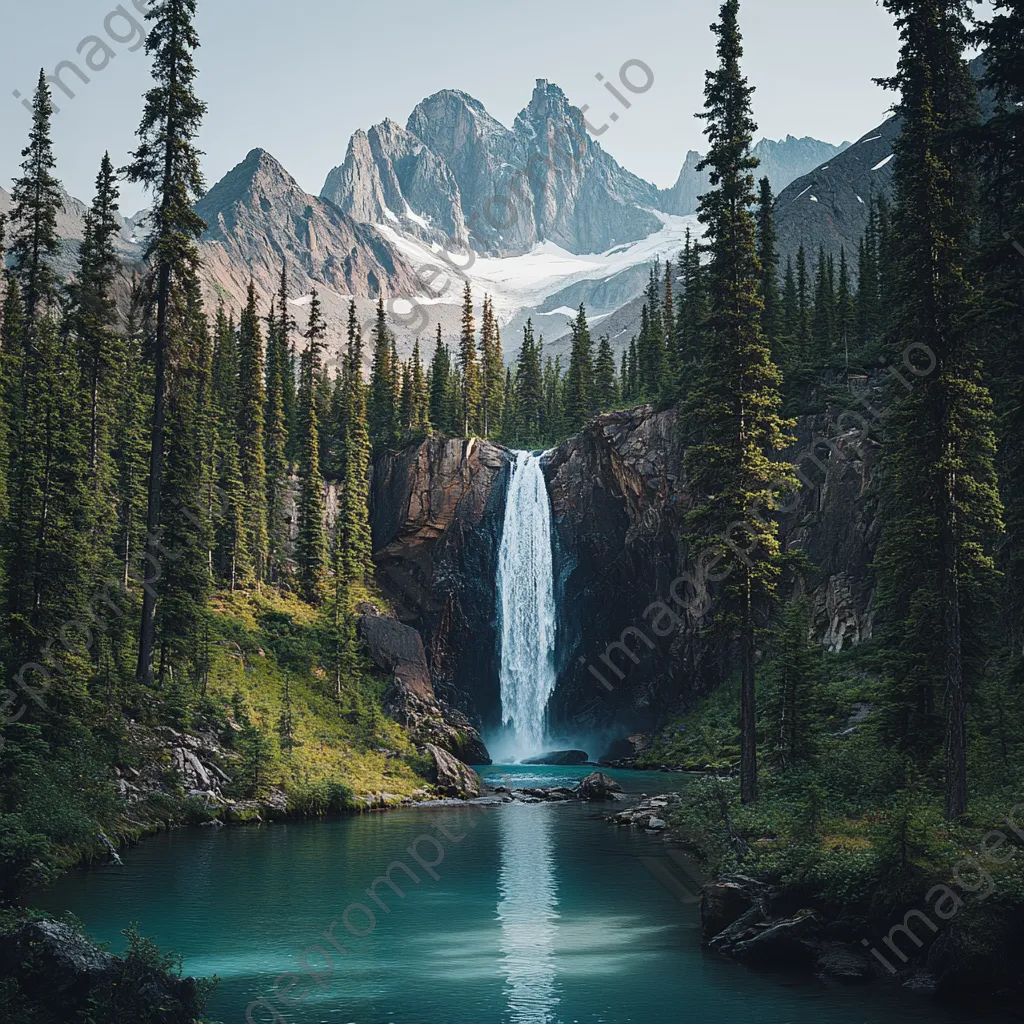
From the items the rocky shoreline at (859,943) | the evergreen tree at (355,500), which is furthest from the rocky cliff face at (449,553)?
the rocky shoreline at (859,943)

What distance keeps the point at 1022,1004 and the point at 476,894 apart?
1343cm

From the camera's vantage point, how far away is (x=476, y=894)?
24562 mm

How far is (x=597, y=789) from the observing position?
148 ft

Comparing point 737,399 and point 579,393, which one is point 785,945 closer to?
point 737,399

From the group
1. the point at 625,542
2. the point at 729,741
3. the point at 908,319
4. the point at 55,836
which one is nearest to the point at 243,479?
the point at 625,542

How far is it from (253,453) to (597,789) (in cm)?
3785

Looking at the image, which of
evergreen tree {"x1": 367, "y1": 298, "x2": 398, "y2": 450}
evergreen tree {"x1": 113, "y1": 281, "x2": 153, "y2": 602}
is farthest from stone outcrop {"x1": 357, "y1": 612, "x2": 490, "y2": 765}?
evergreen tree {"x1": 367, "y1": 298, "x2": 398, "y2": 450}

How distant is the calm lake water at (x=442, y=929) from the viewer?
15.4 m

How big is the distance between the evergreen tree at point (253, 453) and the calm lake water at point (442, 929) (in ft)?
114

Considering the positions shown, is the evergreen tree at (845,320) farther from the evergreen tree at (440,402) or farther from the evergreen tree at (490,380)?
the evergreen tree at (440,402)

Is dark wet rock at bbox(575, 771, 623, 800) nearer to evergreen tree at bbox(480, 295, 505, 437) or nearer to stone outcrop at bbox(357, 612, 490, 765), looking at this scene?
stone outcrop at bbox(357, 612, 490, 765)

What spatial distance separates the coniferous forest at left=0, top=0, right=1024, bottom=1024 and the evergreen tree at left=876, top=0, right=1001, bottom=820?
0.10 metres

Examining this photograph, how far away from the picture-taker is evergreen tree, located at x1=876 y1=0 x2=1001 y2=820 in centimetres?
2050

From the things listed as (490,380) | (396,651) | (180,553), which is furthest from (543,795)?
(490,380)
